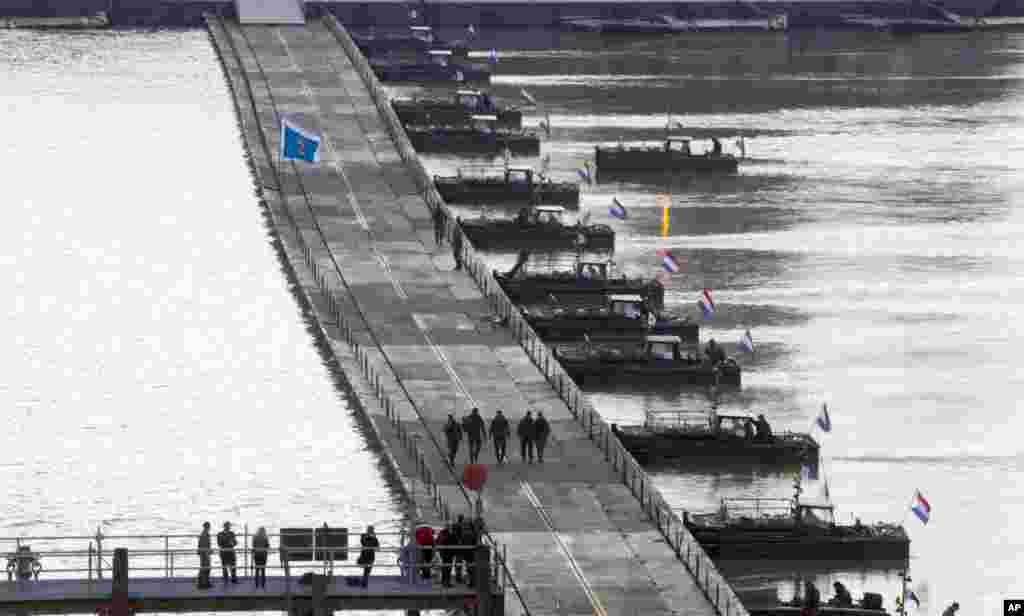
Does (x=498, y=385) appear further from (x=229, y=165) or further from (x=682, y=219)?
(x=229, y=165)

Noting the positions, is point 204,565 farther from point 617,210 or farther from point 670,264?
point 617,210

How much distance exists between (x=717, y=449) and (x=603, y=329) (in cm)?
2001

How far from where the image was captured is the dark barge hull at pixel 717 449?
111000mm

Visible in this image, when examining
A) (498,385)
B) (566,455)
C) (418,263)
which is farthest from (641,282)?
(566,455)

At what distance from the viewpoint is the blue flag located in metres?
171

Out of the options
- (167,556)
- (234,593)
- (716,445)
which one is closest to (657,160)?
(716,445)

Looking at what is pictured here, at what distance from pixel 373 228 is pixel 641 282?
59.8 ft

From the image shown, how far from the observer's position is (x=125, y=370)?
128m

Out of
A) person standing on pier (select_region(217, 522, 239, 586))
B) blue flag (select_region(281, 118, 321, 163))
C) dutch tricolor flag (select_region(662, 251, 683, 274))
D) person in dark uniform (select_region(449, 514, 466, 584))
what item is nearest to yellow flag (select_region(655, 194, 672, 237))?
dutch tricolor flag (select_region(662, 251, 683, 274))

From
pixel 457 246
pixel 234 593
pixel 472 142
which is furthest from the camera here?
pixel 472 142

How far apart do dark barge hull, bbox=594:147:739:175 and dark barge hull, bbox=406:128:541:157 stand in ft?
17.7

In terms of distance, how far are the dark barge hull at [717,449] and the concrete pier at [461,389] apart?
1.84 metres

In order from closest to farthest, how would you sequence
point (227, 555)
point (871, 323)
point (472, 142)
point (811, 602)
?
point (227, 555), point (811, 602), point (871, 323), point (472, 142)

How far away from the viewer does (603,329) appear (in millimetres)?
130500
